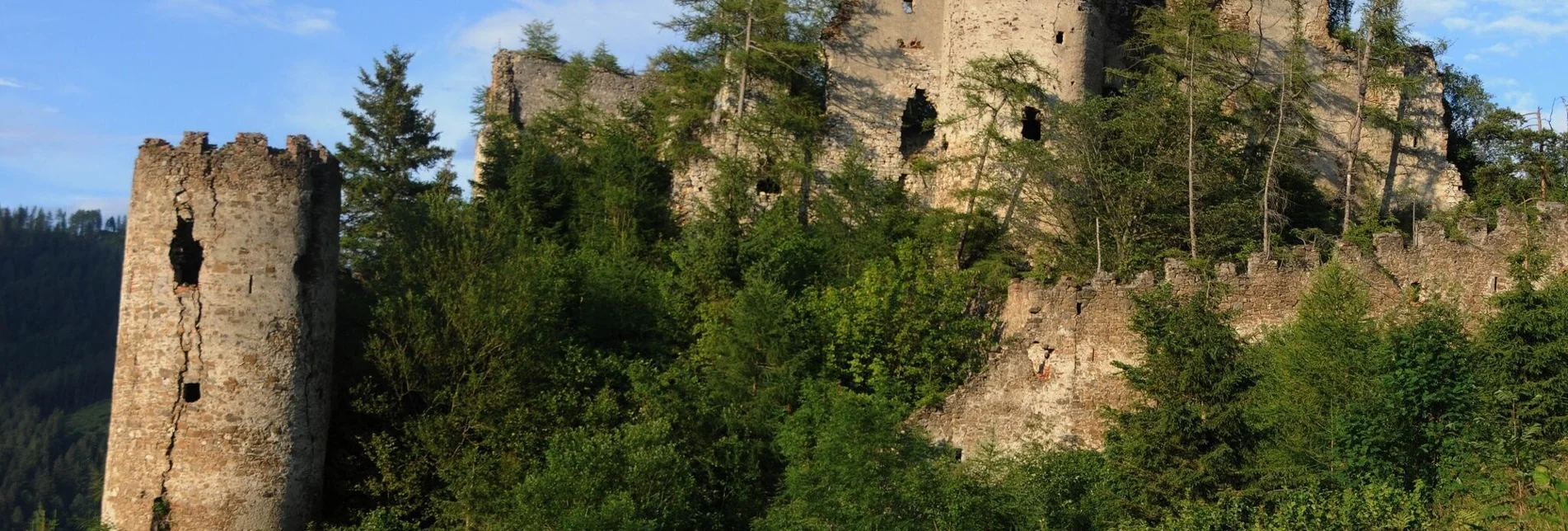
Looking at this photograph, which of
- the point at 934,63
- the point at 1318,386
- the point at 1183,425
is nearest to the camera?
the point at 1183,425

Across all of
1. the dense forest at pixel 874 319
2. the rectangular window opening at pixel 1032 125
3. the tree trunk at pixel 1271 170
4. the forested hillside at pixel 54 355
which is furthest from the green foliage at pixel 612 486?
the forested hillside at pixel 54 355

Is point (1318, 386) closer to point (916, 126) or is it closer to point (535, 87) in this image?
point (916, 126)

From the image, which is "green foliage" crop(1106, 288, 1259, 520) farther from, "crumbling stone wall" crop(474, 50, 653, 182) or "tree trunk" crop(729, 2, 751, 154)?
"crumbling stone wall" crop(474, 50, 653, 182)

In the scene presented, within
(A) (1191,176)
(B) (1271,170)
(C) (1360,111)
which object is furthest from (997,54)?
(C) (1360,111)

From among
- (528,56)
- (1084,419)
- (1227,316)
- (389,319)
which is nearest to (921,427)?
(1084,419)

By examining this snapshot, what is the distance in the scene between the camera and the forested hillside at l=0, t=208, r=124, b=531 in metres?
79.8

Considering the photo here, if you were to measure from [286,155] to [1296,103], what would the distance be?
16.6 metres

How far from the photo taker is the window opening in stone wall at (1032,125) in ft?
97.5

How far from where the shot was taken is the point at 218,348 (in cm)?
2069

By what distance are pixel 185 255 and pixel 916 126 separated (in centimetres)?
1415

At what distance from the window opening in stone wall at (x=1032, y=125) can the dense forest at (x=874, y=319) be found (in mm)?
315

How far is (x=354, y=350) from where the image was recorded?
22.7 meters

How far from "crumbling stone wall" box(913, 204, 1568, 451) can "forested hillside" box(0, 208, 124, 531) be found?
57.0m

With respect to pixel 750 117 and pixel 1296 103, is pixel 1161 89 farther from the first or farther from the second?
pixel 750 117
